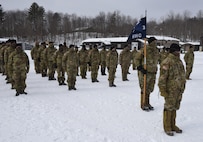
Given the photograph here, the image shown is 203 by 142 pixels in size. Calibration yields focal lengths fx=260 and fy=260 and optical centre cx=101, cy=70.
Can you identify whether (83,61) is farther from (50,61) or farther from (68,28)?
(68,28)

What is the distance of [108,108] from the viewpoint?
7992 millimetres

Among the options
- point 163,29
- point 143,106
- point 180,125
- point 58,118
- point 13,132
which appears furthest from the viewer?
point 163,29

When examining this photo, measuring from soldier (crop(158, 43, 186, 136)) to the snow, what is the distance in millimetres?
457

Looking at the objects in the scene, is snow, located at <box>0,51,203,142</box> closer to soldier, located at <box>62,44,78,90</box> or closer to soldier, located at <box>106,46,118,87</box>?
soldier, located at <box>62,44,78,90</box>

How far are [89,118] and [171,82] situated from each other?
248cm

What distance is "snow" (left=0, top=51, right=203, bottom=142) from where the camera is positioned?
5660 millimetres

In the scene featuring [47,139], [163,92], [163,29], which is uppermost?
[163,29]

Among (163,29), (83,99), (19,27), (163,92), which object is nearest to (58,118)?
(83,99)

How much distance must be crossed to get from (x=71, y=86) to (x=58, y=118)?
4.21m

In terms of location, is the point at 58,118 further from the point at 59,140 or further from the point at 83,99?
the point at 83,99

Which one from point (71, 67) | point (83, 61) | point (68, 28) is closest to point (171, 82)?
point (71, 67)

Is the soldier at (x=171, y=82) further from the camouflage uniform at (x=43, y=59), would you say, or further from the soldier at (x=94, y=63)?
the camouflage uniform at (x=43, y=59)

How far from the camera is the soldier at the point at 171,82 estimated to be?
18.7ft

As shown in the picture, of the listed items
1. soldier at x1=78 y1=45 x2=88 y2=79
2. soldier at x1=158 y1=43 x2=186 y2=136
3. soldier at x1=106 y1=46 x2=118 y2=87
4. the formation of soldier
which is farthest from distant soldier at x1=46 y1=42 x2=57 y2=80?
soldier at x1=158 y1=43 x2=186 y2=136
